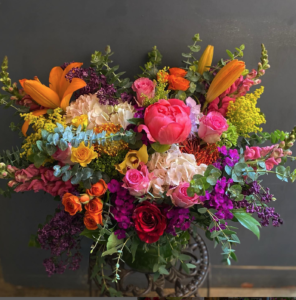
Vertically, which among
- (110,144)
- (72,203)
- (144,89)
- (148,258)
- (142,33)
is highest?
(142,33)

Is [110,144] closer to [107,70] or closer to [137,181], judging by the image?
[137,181]

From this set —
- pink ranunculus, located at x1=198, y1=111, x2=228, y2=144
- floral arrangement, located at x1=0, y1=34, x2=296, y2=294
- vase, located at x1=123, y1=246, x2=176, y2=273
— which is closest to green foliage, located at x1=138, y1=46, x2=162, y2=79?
floral arrangement, located at x1=0, y1=34, x2=296, y2=294

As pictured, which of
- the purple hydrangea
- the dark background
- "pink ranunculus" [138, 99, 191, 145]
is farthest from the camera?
the dark background

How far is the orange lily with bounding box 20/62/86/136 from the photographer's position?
755 mm

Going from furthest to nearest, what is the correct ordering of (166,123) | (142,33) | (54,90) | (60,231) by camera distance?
(142,33)
(54,90)
(60,231)
(166,123)

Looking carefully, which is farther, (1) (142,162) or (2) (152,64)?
(2) (152,64)

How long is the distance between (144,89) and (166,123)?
199 mm

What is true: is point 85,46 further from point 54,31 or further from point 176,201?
point 176,201

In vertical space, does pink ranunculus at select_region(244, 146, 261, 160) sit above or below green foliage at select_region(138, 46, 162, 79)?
below

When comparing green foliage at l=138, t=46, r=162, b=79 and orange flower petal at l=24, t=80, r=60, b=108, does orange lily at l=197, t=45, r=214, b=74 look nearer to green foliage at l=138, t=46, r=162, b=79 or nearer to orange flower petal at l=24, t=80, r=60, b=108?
green foliage at l=138, t=46, r=162, b=79

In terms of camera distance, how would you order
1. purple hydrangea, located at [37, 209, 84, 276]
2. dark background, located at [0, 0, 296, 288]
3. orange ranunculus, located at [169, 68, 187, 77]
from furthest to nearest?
dark background, located at [0, 0, 296, 288] → orange ranunculus, located at [169, 68, 187, 77] → purple hydrangea, located at [37, 209, 84, 276]

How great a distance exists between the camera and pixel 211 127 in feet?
2.31

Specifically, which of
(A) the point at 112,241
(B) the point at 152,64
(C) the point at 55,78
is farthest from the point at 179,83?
(A) the point at 112,241

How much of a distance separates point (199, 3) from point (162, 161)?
634 mm
